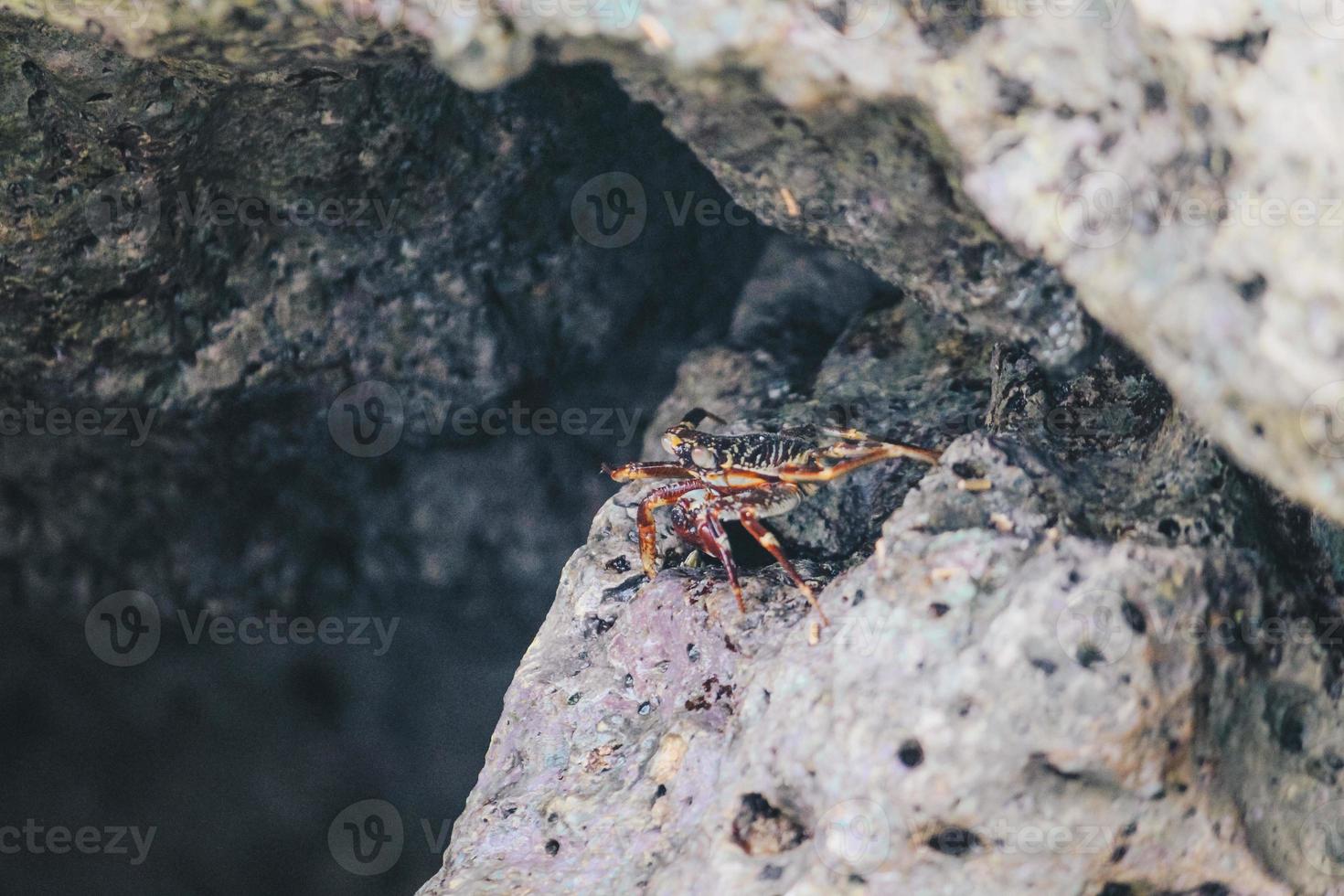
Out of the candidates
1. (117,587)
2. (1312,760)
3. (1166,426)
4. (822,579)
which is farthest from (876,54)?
(117,587)

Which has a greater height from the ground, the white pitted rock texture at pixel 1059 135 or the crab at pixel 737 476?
the white pitted rock texture at pixel 1059 135

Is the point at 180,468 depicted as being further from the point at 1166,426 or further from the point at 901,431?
the point at 1166,426
